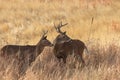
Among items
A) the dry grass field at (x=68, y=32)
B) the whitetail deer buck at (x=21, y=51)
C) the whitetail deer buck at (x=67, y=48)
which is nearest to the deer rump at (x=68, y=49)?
the whitetail deer buck at (x=67, y=48)

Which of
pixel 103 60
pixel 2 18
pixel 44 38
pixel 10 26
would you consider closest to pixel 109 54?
pixel 103 60

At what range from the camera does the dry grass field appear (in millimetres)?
8992

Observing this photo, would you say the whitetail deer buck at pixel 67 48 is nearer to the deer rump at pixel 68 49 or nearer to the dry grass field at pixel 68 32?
the deer rump at pixel 68 49

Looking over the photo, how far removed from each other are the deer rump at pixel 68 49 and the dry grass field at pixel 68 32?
18 cm

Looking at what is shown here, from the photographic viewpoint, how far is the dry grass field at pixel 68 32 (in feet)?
29.5

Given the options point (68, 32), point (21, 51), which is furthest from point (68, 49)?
point (68, 32)

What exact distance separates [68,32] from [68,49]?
656 cm

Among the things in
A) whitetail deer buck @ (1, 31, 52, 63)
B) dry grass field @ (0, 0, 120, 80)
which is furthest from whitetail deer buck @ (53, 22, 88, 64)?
whitetail deer buck @ (1, 31, 52, 63)

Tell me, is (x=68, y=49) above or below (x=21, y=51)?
below

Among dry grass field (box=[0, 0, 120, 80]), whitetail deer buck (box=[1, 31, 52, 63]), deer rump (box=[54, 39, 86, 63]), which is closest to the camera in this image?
dry grass field (box=[0, 0, 120, 80])

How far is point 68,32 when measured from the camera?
58.1ft

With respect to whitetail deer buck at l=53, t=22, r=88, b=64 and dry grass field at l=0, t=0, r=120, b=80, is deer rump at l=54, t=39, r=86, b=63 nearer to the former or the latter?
whitetail deer buck at l=53, t=22, r=88, b=64

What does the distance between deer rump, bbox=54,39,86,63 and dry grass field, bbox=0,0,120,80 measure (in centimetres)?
18

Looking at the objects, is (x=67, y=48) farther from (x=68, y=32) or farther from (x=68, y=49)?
(x=68, y=32)
